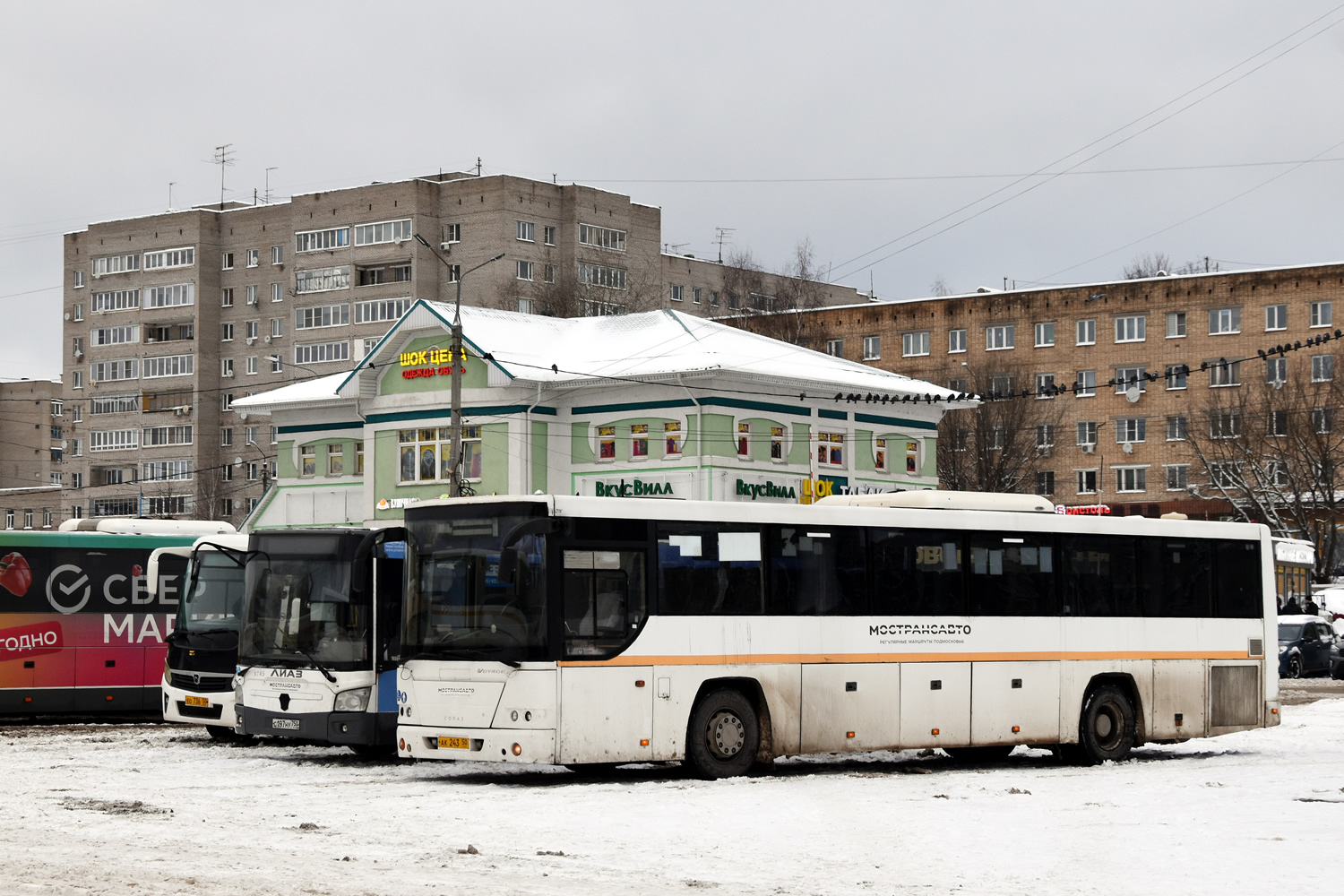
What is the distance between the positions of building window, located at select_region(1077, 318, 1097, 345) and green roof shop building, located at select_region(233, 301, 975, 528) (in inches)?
1263

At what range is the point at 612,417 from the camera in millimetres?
50500

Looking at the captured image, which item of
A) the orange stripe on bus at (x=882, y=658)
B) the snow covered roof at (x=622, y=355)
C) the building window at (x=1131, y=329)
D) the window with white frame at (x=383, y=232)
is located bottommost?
the orange stripe on bus at (x=882, y=658)

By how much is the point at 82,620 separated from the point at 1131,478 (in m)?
64.7

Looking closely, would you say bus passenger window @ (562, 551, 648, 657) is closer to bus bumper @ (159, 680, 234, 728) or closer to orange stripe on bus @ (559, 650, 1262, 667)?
orange stripe on bus @ (559, 650, 1262, 667)

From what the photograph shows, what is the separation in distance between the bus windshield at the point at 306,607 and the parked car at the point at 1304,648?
1213 inches

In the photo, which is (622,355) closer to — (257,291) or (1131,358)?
(1131,358)

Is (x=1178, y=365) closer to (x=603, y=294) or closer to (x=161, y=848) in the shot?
(x=603, y=294)

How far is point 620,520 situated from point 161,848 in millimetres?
6572

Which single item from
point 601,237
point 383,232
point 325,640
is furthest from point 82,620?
point 601,237

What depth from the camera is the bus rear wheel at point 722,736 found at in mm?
17906

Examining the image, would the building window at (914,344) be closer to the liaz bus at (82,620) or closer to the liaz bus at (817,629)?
the liaz bus at (82,620)

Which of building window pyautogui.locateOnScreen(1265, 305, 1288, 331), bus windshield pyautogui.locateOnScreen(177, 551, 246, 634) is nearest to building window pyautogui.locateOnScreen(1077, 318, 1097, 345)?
building window pyautogui.locateOnScreen(1265, 305, 1288, 331)

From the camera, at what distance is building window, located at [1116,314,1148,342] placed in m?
84.3

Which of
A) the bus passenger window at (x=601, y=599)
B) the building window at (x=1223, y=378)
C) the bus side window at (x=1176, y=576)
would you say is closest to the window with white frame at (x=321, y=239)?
the building window at (x=1223, y=378)
